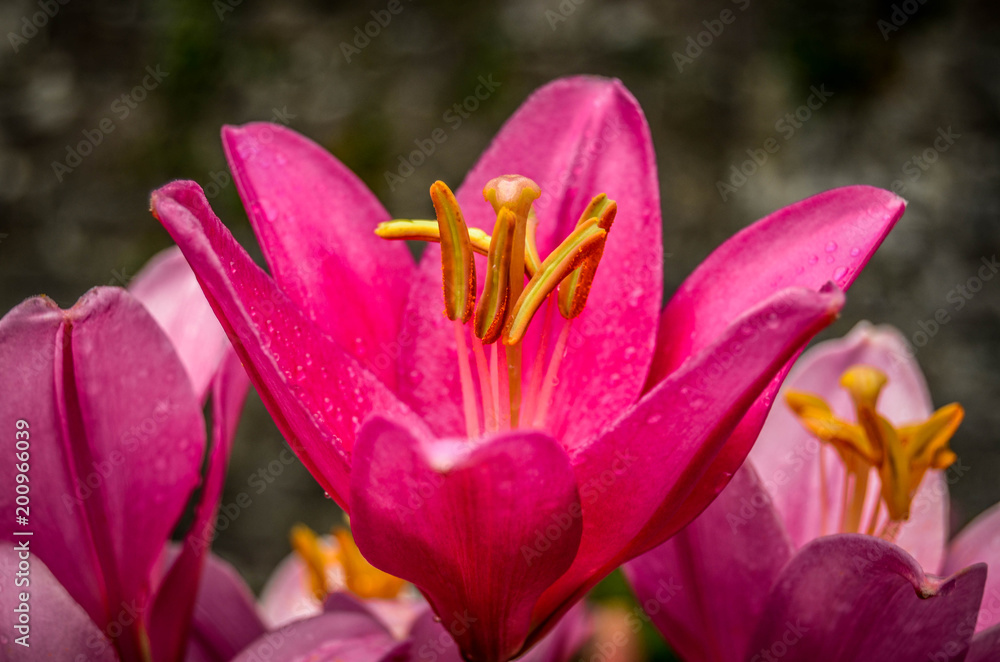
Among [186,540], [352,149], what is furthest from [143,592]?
[352,149]

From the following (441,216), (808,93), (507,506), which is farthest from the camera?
(808,93)

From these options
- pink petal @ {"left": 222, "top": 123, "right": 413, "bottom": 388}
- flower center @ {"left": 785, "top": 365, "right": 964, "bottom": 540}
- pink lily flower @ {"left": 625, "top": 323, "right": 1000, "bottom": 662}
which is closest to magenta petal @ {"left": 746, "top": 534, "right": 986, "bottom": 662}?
pink lily flower @ {"left": 625, "top": 323, "right": 1000, "bottom": 662}

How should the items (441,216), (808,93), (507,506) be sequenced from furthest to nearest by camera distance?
(808,93) → (441,216) → (507,506)

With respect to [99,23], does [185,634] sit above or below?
below

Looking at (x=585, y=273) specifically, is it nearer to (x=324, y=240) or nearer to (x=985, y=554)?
(x=324, y=240)

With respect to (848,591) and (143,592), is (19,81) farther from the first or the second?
(848,591)

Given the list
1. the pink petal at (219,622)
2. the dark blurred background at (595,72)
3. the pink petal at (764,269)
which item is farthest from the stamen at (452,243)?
the dark blurred background at (595,72)
